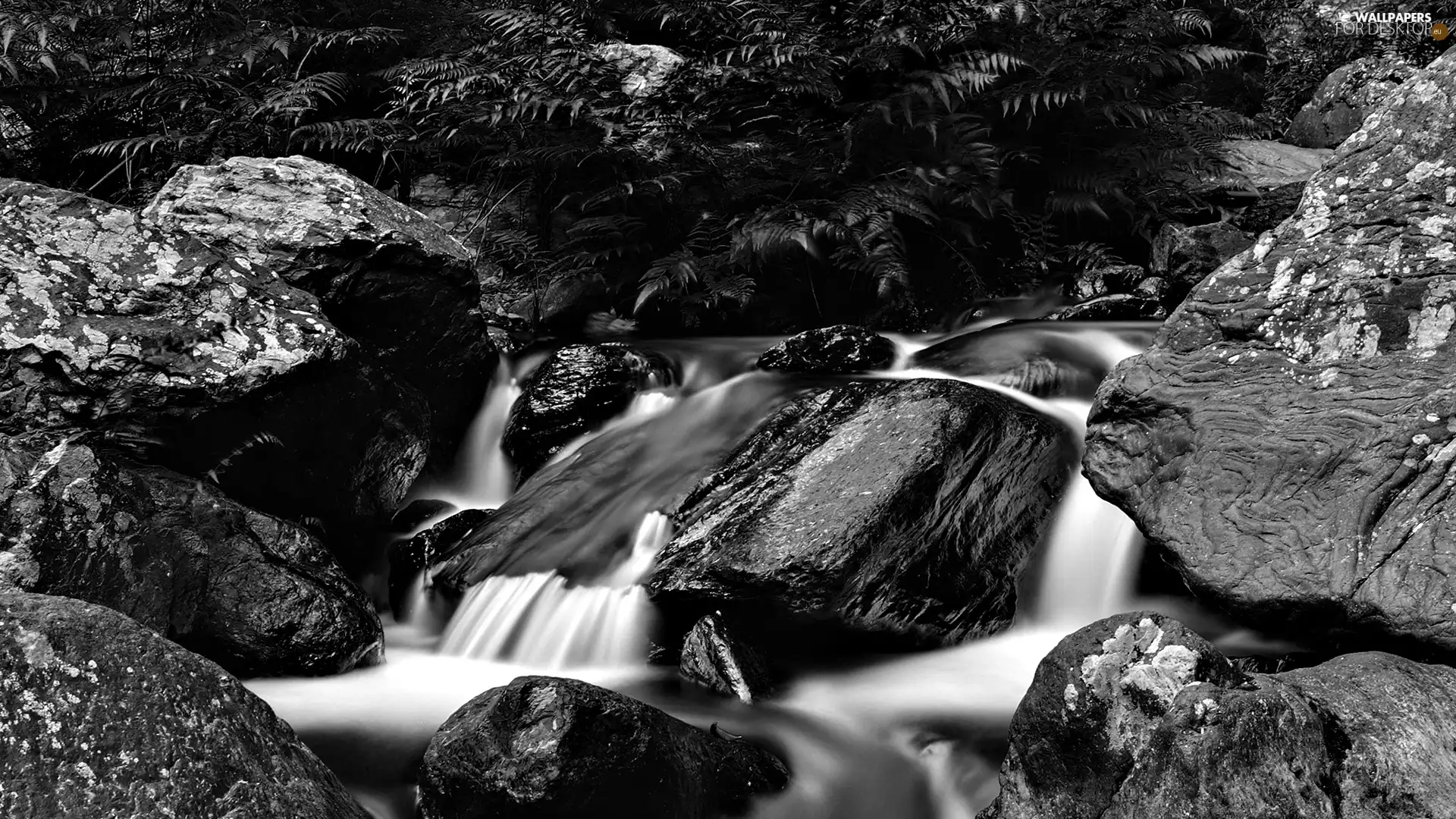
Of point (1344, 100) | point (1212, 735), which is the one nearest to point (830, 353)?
point (1212, 735)

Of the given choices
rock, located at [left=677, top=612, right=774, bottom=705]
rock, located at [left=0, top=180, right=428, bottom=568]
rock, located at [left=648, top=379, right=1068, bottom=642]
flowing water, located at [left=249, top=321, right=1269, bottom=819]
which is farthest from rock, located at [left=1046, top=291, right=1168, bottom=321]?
rock, located at [left=0, top=180, right=428, bottom=568]

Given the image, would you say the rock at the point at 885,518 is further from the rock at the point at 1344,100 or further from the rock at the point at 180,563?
the rock at the point at 1344,100

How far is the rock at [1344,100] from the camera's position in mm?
7992

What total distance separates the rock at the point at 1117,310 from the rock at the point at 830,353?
1276 millimetres

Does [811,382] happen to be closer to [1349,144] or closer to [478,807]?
[1349,144]

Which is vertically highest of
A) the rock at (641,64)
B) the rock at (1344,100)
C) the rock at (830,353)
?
the rock at (641,64)

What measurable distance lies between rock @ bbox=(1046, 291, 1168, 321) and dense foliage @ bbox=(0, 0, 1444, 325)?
2.15ft

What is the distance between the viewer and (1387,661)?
2.25 meters

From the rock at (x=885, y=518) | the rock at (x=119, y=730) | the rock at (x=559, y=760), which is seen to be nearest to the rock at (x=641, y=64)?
the rock at (x=885, y=518)

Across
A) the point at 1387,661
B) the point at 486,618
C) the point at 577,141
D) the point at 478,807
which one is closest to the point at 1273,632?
the point at 1387,661

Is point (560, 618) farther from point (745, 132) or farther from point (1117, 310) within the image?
point (745, 132)

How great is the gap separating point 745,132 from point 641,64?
1.21 m

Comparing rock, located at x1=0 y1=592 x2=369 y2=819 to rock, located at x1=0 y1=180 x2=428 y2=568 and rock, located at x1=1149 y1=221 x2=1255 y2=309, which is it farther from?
rock, located at x1=1149 y1=221 x2=1255 y2=309

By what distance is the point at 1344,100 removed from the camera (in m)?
8.23
